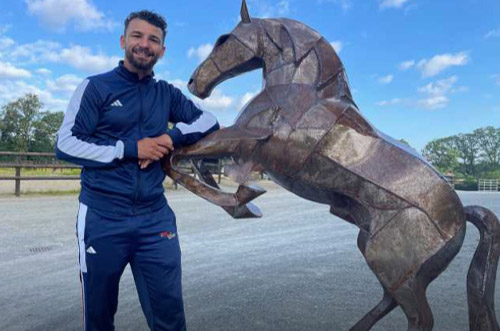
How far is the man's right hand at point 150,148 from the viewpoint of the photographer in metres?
2.10

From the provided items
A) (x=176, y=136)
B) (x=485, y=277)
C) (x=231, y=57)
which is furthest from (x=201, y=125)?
(x=485, y=277)

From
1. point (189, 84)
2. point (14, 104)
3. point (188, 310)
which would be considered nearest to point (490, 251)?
point (189, 84)

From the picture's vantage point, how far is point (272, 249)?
5.73 metres

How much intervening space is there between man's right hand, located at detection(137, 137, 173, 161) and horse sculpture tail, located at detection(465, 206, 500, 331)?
1.61 m

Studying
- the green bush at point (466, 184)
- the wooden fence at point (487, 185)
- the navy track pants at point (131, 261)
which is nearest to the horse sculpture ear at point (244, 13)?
the navy track pants at point (131, 261)

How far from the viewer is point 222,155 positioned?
2240mm

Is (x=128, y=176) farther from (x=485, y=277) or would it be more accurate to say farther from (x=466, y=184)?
(x=466, y=184)

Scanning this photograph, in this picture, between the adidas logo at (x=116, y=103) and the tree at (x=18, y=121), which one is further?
the tree at (x=18, y=121)

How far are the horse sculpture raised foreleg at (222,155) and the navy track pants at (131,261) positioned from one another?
22 centimetres

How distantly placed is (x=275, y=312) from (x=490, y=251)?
178cm

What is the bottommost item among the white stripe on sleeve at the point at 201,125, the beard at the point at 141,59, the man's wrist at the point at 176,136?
the man's wrist at the point at 176,136

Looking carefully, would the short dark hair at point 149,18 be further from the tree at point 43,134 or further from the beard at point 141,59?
the tree at point 43,134

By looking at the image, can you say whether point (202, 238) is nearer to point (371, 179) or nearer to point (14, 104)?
point (371, 179)

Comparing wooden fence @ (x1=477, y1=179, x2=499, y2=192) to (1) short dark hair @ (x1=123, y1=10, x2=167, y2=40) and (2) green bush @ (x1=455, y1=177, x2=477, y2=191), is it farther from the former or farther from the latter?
(1) short dark hair @ (x1=123, y1=10, x2=167, y2=40)
